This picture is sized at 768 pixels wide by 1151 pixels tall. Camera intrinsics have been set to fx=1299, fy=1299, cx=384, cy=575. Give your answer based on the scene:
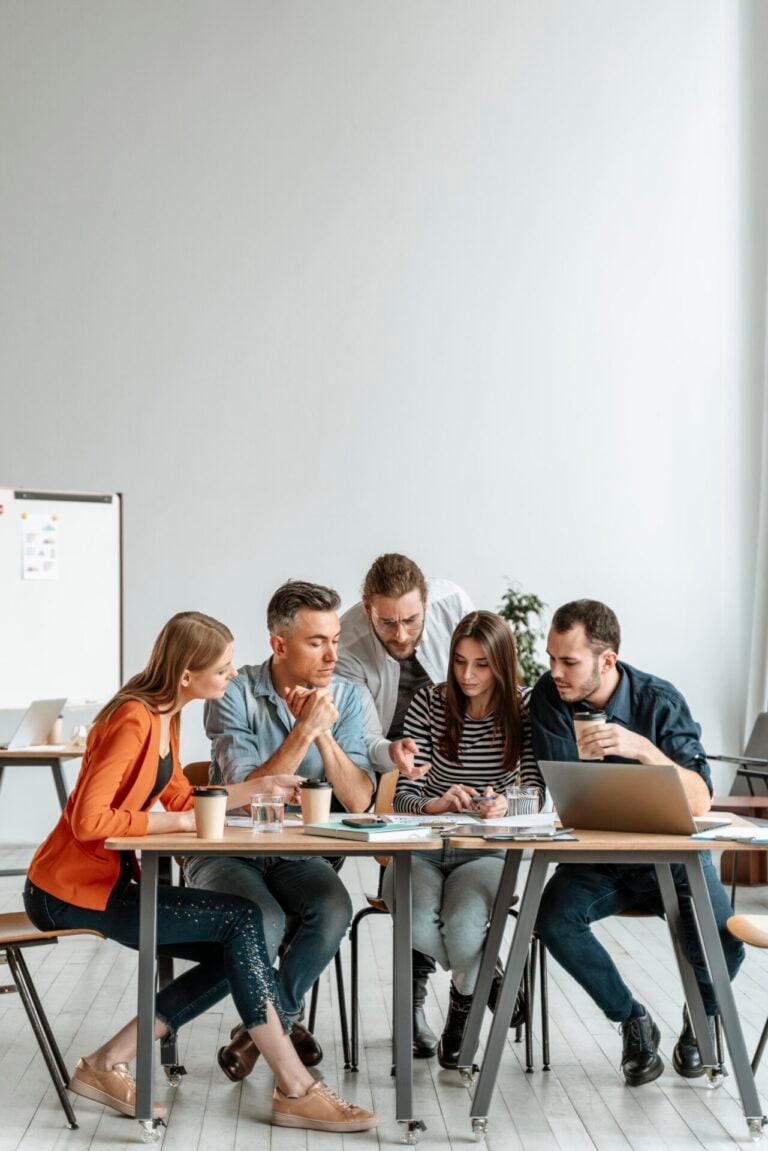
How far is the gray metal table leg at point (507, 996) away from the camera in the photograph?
110 inches

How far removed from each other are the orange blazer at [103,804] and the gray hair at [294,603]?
1.98 ft

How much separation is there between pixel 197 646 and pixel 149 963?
0.71 meters

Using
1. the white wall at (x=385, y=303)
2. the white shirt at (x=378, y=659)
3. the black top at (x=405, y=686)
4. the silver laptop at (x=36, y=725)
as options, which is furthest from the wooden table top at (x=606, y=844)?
the white wall at (x=385, y=303)

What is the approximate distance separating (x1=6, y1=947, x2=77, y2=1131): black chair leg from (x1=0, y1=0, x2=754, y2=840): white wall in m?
4.18

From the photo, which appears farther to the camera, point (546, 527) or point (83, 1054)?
point (546, 527)

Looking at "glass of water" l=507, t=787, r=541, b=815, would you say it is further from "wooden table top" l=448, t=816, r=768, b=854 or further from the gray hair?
the gray hair

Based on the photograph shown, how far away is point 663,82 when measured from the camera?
731 cm

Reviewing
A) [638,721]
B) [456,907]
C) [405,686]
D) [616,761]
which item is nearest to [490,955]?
[456,907]

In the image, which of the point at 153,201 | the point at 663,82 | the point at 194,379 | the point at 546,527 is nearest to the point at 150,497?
the point at 194,379

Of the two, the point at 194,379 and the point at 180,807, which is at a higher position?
the point at 194,379

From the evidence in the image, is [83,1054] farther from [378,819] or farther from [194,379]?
[194,379]

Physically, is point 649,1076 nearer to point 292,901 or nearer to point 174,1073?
point 292,901

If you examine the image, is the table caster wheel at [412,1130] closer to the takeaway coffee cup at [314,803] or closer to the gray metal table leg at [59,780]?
the takeaway coffee cup at [314,803]

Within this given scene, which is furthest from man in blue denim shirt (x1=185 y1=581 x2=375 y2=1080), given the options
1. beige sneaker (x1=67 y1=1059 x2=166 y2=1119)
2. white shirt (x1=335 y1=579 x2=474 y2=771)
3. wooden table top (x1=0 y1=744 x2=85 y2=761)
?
wooden table top (x1=0 y1=744 x2=85 y2=761)
